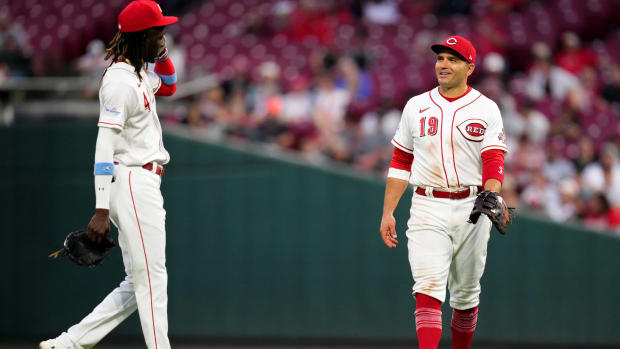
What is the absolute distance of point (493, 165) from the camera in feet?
14.4

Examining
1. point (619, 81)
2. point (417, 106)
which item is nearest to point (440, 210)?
point (417, 106)

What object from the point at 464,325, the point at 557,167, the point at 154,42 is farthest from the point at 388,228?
the point at 557,167

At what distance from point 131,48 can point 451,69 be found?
5.57 feet

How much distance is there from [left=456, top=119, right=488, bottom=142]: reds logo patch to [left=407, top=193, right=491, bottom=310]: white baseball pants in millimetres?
346

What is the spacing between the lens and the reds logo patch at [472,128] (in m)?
4.46

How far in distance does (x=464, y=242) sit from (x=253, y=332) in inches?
128

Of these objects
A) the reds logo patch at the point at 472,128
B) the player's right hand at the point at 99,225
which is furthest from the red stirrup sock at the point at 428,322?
the player's right hand at the point at 99,225

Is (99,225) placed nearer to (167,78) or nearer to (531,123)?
(167,78)

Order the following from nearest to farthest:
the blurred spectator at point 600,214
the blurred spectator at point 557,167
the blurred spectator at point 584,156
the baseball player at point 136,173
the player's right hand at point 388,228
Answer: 1. the baseball player at point 136,173
2. the player's right hand at point 388,228
3. the blurred spectator at point 600,214
4. the blurred spectator at point 557,167
5. the blurred spectator at point 584,156

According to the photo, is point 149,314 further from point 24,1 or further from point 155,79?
point 24,1

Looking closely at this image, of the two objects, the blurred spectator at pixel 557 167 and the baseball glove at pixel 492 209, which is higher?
the baseball glove at pixel 492 209

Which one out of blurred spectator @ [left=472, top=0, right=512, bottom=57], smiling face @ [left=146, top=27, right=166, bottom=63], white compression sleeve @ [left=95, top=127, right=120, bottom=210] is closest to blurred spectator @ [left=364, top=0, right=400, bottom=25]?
blurred spectator @ [left=472, top=0, right=512, bottom=57]

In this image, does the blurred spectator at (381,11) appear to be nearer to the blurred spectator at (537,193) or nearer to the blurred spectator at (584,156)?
the blurred spectator at (584,156)

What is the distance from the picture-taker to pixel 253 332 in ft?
24.2
